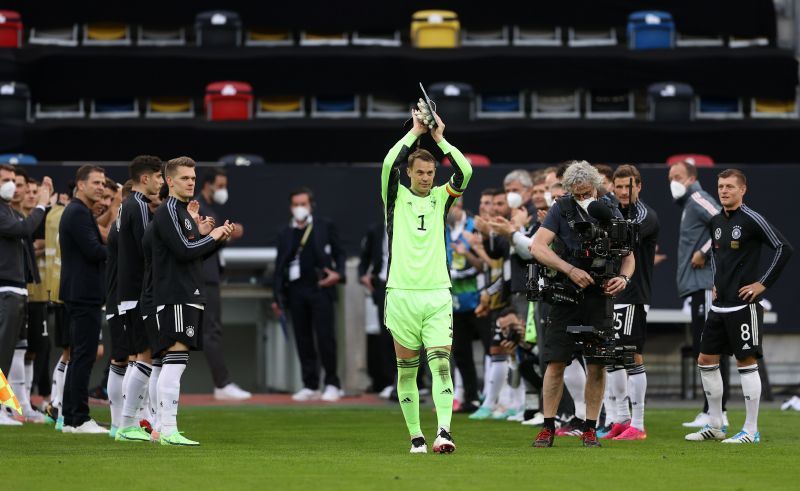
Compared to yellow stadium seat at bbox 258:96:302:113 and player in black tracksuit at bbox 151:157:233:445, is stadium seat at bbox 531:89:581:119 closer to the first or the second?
yellow stadium seat at bbox 258:96:302:113

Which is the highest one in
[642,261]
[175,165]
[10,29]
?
[10,29]

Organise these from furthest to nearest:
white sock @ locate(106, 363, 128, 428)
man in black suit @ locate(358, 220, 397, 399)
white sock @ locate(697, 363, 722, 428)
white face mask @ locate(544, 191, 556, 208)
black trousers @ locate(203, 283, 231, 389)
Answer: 1. man in black suit @ locate(358, 220, 397, 399)
2. black trousers @ locate(203, 283, 231, 389)
3. white face mask @ locate(544, 191, 556, 208)
4. white sock @ locate(106, 363, 128, 428)
5. white sock @ locate(697, 363, 722, 428)

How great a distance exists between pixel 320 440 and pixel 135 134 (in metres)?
9.18

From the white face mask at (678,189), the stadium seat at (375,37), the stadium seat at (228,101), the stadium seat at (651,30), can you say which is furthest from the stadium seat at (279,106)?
the white face mask at (678,189)

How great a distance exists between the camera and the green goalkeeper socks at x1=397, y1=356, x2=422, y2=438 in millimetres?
9922

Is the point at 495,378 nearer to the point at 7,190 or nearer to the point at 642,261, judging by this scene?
the point at 642,261

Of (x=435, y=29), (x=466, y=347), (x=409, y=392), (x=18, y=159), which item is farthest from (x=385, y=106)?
(x=409, y=392)

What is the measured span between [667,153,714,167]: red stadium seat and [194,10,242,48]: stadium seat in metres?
6.17

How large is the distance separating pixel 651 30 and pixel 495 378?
804cm

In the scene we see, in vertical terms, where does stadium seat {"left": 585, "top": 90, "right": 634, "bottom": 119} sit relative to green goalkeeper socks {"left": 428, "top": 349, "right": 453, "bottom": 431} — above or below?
above

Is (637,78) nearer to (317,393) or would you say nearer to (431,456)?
(317,393)

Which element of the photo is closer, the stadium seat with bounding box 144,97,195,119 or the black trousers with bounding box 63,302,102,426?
the black trousers with bounding box 63,302,102,426

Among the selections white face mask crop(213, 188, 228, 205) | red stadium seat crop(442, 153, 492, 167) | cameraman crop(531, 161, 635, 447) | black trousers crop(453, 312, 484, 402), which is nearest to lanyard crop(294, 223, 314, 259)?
white face mask crop(213, 188, 228, 205)

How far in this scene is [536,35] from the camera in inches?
851
